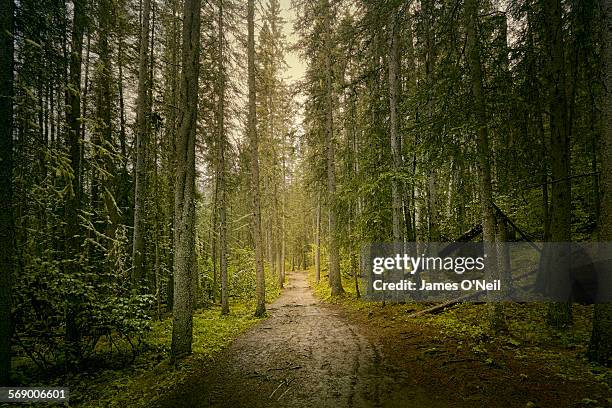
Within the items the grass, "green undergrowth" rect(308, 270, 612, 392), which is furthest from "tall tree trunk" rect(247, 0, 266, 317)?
"green undergrowth" rect(308, 270, 612, 392)

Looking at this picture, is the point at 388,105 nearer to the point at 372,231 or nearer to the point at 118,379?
the point at 372,231

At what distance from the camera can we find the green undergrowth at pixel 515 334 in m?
5.50

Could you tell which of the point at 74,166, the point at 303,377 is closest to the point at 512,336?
the point at 303,377

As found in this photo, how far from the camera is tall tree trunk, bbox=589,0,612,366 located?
534 centimetres

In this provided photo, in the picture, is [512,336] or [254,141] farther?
[254,141]

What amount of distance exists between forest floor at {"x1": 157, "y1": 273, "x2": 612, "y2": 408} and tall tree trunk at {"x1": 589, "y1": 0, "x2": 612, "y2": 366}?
388 millimetres

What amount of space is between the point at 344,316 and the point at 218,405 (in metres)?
7.77

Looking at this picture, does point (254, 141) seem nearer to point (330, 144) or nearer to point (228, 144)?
point (228, 144)

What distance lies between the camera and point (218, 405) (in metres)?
5.12

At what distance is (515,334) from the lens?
7.43 metres

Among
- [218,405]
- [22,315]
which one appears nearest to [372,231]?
[218,405]

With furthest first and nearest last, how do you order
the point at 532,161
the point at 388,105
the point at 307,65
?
the point at 307,65 → the point at 388,105 → the point at 532,161

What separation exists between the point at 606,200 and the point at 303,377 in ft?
20.6

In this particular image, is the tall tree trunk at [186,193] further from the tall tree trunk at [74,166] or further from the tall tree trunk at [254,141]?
the tall tree trunk at [254,141]
